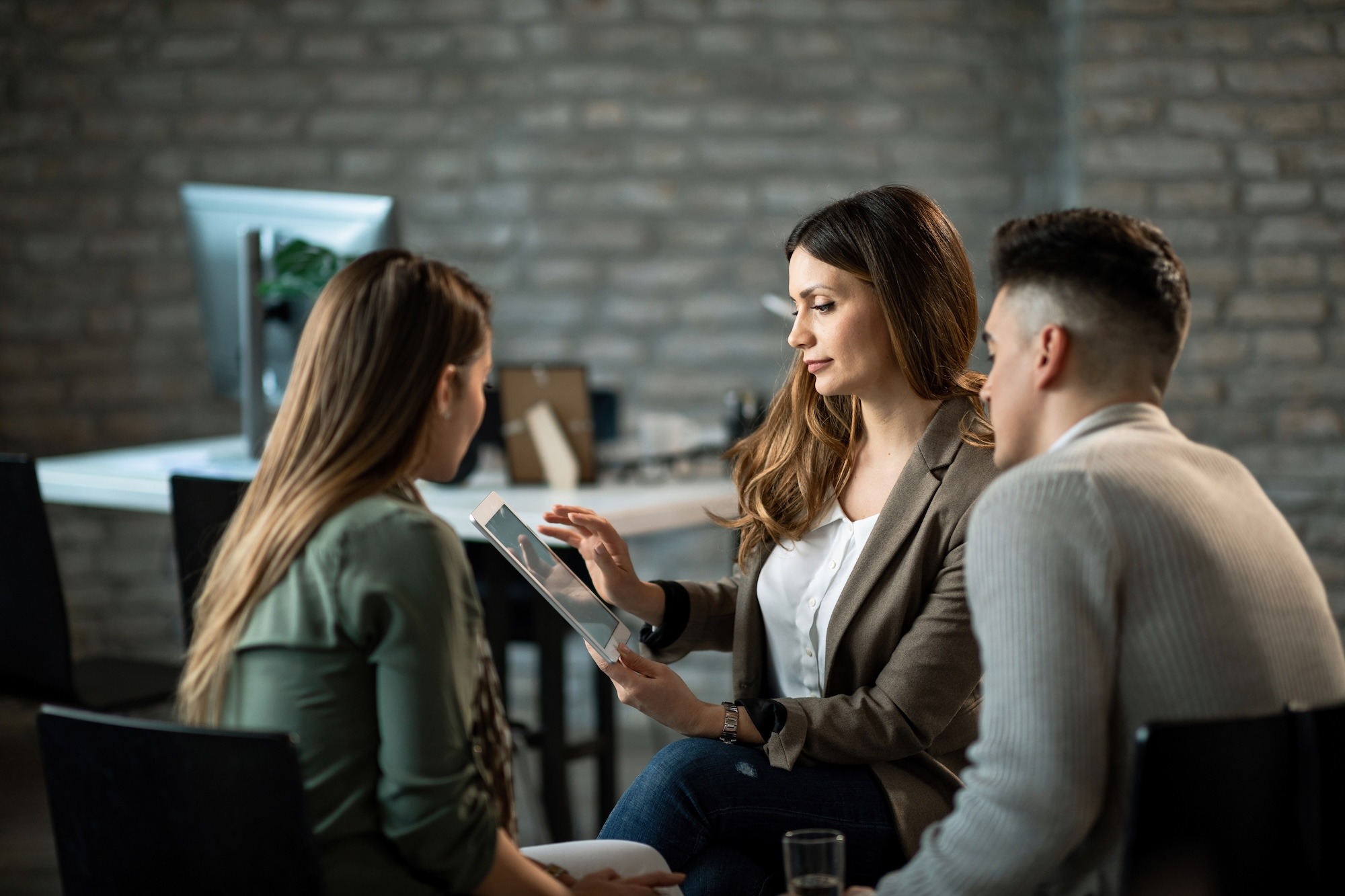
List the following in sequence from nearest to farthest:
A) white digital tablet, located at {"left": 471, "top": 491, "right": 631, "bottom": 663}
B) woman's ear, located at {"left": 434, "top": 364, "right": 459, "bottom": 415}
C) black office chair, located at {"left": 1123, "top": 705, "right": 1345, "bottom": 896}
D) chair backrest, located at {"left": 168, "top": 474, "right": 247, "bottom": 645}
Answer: black office chair, located at {"left": 1123, "top": 705, "right": 1345, "bottom": 896}
woman's ear, located at {"left": 434, "top": 364, "right": 459, "bottom": 415}
white digital tablet, located at {"left": 471, "top": 491, "right": 631, "bottom": 663}
chair backrest, located at {"left": 168, "top": 474, "right": 247, "bottom": 645}

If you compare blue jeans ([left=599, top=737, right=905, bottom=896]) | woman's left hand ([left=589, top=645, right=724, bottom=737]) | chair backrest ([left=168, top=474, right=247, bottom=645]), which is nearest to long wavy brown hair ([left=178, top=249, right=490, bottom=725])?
woman's left hand ([left=589, top=645, right=724, bottom=737])

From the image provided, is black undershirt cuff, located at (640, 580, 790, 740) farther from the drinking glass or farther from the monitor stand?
the monitor stand

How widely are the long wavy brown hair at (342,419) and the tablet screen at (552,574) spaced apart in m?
0.33

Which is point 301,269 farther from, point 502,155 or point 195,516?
point 502,155

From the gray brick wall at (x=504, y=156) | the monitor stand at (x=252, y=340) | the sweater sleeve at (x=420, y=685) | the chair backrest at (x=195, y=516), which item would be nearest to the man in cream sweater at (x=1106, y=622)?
the sweater sleeve at (x=420, y=685)

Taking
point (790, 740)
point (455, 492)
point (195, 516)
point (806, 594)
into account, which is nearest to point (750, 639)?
point (806, 594)

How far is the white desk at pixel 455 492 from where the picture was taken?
2.56 meters

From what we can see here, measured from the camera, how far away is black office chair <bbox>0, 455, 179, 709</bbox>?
2260 mm

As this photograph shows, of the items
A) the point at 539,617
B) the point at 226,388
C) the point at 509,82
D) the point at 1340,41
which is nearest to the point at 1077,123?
the point at 1340,41

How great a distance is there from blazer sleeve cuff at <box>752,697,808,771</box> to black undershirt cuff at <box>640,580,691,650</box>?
0.30 m

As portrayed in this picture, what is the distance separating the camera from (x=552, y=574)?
1.53 metres

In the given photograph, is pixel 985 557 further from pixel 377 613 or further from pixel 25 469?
pixel 25 469

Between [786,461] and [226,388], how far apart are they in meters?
1.99

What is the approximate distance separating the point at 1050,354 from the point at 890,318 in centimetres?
53
